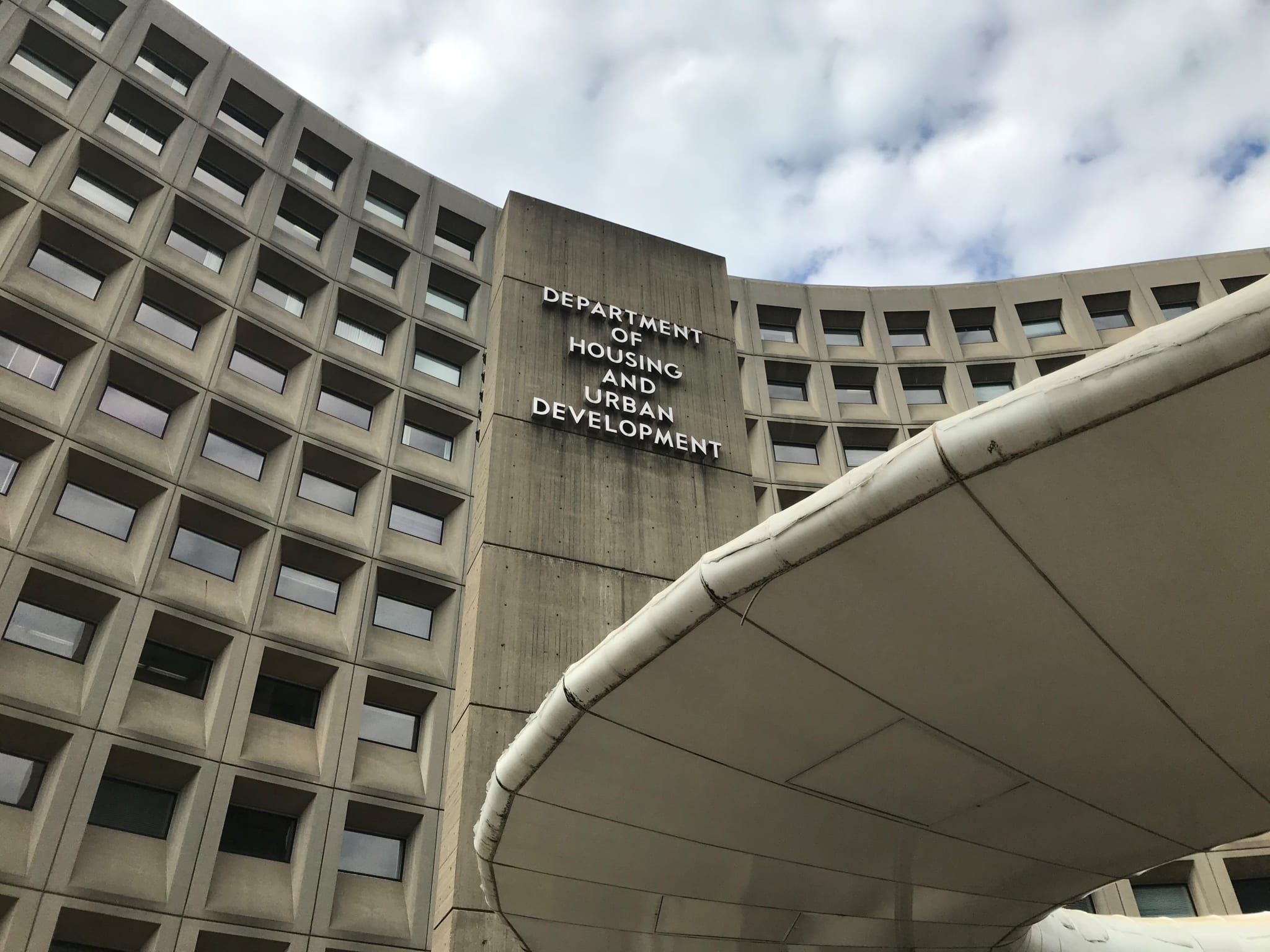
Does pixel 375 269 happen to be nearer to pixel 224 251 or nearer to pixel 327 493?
pixel 224 251

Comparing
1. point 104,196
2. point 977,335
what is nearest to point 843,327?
point 977,335

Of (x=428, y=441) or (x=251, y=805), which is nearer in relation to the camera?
(x=251, y=805)

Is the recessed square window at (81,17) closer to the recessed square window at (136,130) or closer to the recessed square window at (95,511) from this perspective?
the recessed square window at (136,130)

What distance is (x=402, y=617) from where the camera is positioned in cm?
2342

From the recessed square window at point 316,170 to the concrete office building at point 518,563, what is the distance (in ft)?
0.83

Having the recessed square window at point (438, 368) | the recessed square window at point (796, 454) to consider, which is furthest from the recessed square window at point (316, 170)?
the recessed square window at point (796, 454)

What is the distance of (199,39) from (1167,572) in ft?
93.2

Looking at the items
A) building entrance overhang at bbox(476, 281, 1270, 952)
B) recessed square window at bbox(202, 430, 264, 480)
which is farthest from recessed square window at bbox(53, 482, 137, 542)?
building entrance overhang at bbox(476, 281, 1270, 952)

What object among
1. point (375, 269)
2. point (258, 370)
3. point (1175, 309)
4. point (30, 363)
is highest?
point (1175, 309)

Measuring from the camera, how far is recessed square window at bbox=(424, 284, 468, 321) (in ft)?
95.2

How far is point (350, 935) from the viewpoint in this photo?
18469 mm

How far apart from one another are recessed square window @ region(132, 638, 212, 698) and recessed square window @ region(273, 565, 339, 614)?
7.97 feet

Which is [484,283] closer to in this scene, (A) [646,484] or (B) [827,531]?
(A) [646,484]

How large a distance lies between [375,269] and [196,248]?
516 centimetres
